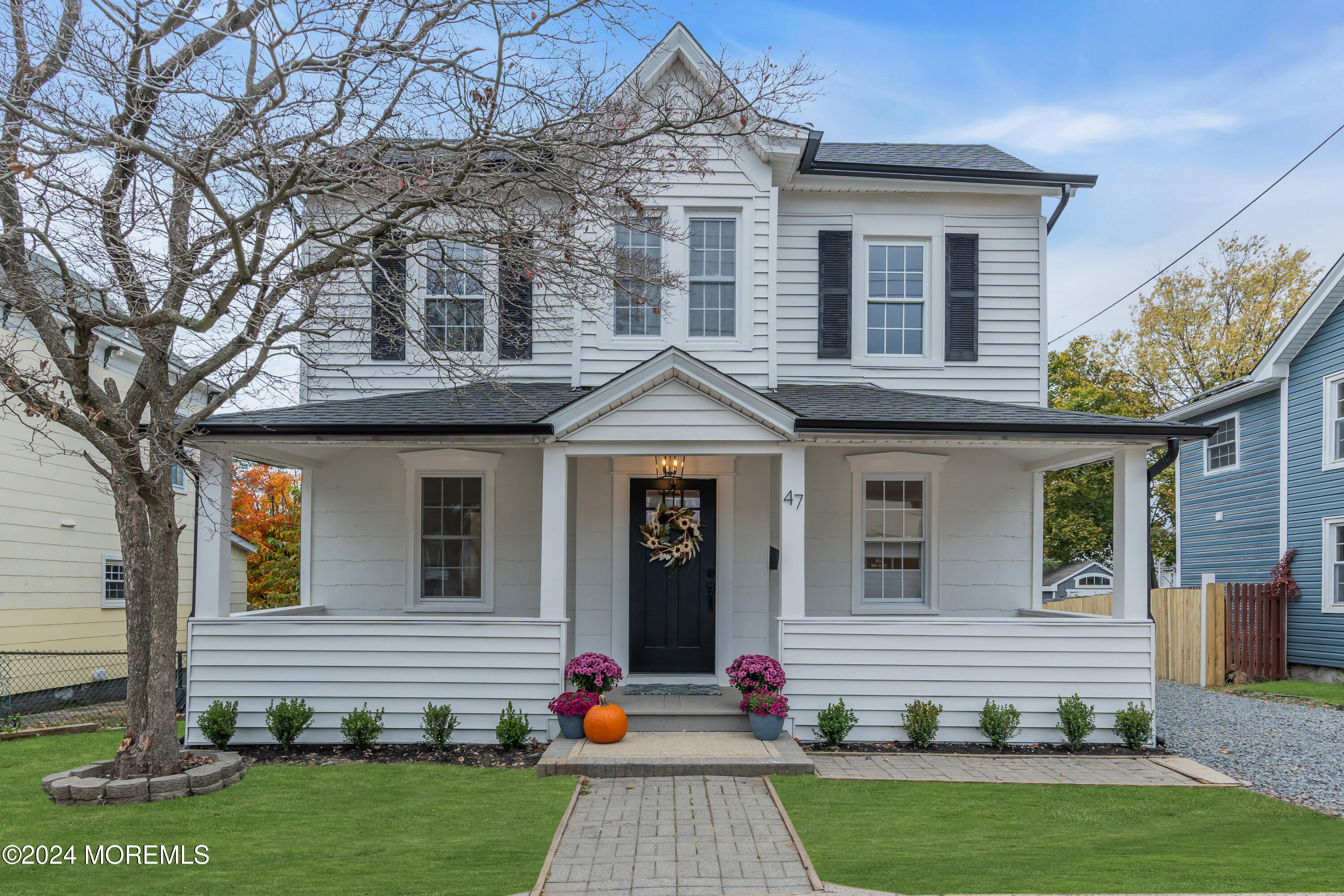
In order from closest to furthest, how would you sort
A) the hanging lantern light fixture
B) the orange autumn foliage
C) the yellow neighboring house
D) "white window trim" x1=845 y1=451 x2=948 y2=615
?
the hanging lantern light fixture < "white window trim" x1=845 y1=451 x2=948 y2=615 < the yellow neighboring house < the orange autumn foliage

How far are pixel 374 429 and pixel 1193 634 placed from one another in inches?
529

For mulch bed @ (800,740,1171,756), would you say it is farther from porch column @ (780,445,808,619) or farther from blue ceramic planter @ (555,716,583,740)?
blue ceramic planter @ (555,716,583,740)

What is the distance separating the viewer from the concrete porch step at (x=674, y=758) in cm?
723

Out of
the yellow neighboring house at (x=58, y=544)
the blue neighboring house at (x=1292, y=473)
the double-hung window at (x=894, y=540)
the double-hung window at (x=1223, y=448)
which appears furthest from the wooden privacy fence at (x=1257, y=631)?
the yellow neighboring house at (x=58, y=544)

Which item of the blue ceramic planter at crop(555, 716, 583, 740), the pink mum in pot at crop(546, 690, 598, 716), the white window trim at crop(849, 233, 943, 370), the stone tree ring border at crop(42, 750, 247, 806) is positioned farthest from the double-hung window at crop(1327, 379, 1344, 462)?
the stone tree ring border at crop(42, 750, 247, 806)

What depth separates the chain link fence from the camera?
414 inches

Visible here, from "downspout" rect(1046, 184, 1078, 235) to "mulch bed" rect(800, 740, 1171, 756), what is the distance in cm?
599

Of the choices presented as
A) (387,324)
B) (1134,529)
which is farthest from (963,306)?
(387,324)

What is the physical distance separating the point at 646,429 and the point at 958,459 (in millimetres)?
4001

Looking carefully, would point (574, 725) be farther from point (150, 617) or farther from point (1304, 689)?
point (1304, 689)

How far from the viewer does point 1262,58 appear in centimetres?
1995

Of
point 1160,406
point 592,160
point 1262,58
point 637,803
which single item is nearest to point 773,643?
point 637,803

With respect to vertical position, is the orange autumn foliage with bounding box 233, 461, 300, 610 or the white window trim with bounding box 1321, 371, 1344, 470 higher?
the white window trim with bounding box 1321, 371, 1344, 470

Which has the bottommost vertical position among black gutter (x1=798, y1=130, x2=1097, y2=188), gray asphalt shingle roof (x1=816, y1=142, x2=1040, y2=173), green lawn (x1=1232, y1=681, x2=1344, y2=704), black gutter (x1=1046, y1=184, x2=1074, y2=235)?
green lawn (x1=1232, y1=681, x2=1344, y2=704)
